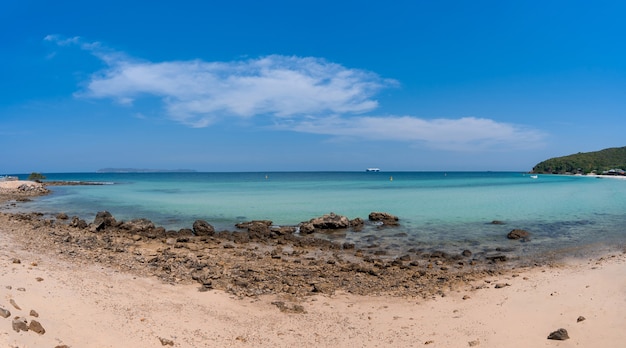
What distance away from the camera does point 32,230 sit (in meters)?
17.7

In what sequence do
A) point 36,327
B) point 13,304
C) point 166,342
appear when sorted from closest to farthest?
point 36,327, point 13,304, point 166,342

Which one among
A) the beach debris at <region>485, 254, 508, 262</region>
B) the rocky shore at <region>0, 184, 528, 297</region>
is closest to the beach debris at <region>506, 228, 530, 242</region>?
the rocky shore at <region>0, 184, 528, 297</region>

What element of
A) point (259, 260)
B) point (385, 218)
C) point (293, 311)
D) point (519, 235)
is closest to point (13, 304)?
point (293, 311)

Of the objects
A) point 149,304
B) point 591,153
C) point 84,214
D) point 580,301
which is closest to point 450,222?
point 580,301

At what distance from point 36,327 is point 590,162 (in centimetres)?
18381

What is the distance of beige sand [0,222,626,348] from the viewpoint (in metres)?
Result: 6.73

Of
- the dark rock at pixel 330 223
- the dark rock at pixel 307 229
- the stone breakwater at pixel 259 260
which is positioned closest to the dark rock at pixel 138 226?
the stone breakwater at pixel 259 260

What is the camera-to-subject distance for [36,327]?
5688 millimetres

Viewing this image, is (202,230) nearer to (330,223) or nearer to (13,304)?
(330,223)

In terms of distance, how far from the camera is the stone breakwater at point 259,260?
10508mm

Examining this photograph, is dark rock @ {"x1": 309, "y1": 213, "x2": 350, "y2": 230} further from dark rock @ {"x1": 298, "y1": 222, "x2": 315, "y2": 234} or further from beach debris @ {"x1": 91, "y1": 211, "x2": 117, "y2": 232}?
beach debris @ {"x1": 91, "y1": 211, "x2": 117, "y2": 232}

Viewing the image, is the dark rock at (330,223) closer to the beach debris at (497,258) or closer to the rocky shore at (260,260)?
the rocky shore at (260,260)

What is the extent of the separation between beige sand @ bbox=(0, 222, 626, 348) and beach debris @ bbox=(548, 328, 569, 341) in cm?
8

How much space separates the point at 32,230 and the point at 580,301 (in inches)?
823
